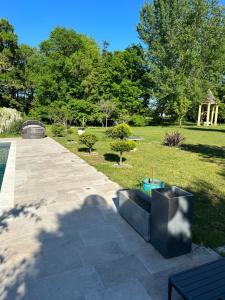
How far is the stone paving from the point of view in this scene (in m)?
2.68

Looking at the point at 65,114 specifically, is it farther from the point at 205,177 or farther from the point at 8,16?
the point at 205,177

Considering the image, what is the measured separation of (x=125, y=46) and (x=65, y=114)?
47.2ft

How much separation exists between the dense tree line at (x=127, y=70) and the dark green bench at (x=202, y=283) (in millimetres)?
23770

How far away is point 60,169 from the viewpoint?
27.3 ft

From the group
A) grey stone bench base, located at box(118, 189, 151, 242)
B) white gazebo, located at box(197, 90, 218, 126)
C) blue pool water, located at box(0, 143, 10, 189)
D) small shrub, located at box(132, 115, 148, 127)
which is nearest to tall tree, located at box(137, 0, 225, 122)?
white gazebo, located at box(197, 90, 218, 126)

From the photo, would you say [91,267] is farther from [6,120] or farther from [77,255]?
[6,120]

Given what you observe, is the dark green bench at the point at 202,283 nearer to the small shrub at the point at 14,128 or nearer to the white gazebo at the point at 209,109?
the small shrub at the point at 14,128

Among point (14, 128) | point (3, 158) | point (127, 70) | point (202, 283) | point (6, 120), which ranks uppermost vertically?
point (127, 70)

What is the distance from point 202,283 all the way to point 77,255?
1.74 meters

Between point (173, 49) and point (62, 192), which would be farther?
point (173, 49)

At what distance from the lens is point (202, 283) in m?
2.23

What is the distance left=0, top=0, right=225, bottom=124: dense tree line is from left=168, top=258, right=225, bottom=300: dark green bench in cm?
2377

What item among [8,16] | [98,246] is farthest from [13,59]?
[98,246]

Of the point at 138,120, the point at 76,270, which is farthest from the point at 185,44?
the point at 76,270
